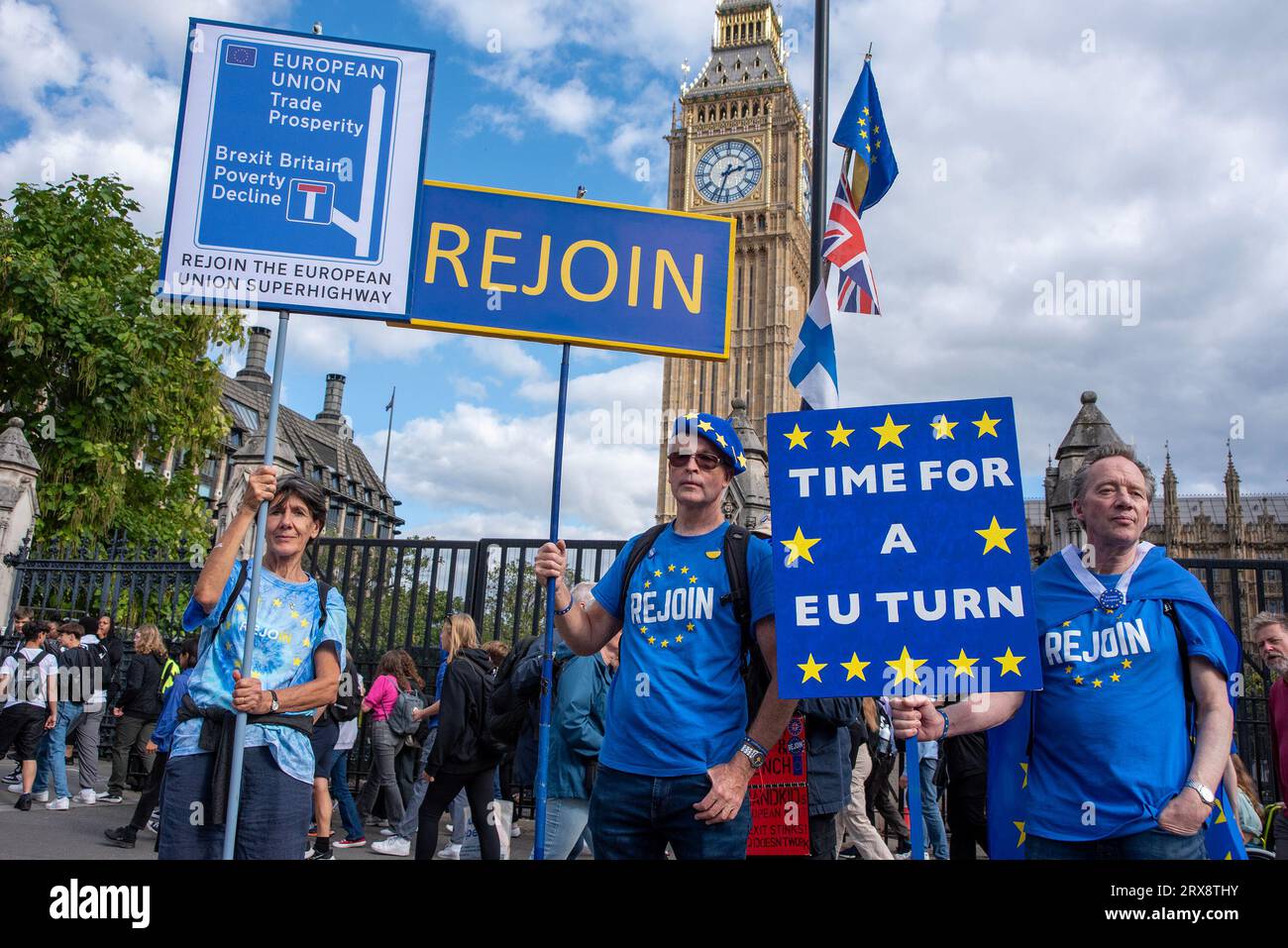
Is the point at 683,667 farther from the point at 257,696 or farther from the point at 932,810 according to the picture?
the point at 932,810

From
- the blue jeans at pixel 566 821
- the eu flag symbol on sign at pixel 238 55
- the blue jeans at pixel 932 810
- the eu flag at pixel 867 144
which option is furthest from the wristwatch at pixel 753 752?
the blue jeans at pixel 932 810

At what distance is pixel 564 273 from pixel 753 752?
2.17m

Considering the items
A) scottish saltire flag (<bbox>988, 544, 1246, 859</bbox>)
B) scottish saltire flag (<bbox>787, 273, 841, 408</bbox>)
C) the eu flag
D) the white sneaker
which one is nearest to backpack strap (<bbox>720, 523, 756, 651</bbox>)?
scottish saltire flag (<bbox>988, 544, 1246, 859</bbox>)

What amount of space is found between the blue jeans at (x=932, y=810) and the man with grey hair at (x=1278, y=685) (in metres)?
2.71

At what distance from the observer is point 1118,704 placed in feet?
9.45

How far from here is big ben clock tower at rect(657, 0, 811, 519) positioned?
7194 cm

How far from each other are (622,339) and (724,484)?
3.18ft

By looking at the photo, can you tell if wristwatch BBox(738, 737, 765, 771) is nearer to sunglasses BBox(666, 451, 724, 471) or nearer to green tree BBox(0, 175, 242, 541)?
sunglasses BBox(666, 451, 724, 471)

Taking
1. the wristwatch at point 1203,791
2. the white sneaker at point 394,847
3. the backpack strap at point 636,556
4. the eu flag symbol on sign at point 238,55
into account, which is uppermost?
the eu flag symbol on sign at point 238,55

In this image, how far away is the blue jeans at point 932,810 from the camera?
771cm

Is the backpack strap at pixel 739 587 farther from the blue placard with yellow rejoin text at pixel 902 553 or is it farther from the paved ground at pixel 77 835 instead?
the paved ground at pixel 77 835

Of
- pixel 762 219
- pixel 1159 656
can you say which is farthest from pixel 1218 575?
pixel 1159 656
